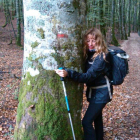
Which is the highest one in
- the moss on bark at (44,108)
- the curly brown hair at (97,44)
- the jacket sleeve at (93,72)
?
the curly brown hair at (97,44)

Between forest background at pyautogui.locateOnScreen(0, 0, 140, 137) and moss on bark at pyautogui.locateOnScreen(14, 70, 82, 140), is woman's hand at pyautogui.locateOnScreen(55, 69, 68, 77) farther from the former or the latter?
forest background at pyautogui.locateOnScreen(0, 0, 140, 137)

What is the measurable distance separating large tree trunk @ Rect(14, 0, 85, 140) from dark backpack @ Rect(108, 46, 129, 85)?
1.70 ft

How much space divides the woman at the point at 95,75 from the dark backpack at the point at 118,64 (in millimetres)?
87

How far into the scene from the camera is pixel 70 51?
2.70m

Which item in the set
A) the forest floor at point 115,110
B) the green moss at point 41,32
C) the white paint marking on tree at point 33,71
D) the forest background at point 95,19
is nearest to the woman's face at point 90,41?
the forest background at point 95,19

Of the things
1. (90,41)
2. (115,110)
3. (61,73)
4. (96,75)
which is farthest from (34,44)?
(115,110)

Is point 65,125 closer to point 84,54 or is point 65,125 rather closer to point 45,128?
point 45,128

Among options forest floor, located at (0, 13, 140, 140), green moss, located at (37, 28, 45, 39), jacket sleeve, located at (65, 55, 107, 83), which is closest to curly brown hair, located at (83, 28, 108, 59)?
jacket sleeve, located at (65, 55, 107, 83)

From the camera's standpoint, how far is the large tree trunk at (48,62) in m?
2.53

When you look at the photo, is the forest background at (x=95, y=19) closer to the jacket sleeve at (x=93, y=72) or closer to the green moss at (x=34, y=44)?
the jacket sleeve at (x=93, y=72)

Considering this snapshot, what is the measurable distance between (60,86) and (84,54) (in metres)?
0.61

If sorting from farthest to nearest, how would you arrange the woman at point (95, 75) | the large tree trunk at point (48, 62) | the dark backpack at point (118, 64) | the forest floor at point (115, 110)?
the forest floor at point (115, 110) < the dark backpack at point (118, 64) < the woman at point (95, 75) < the large tree trunk at point (48, 62)

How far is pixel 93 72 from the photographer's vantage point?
108 inches

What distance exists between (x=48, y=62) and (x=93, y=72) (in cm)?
63
